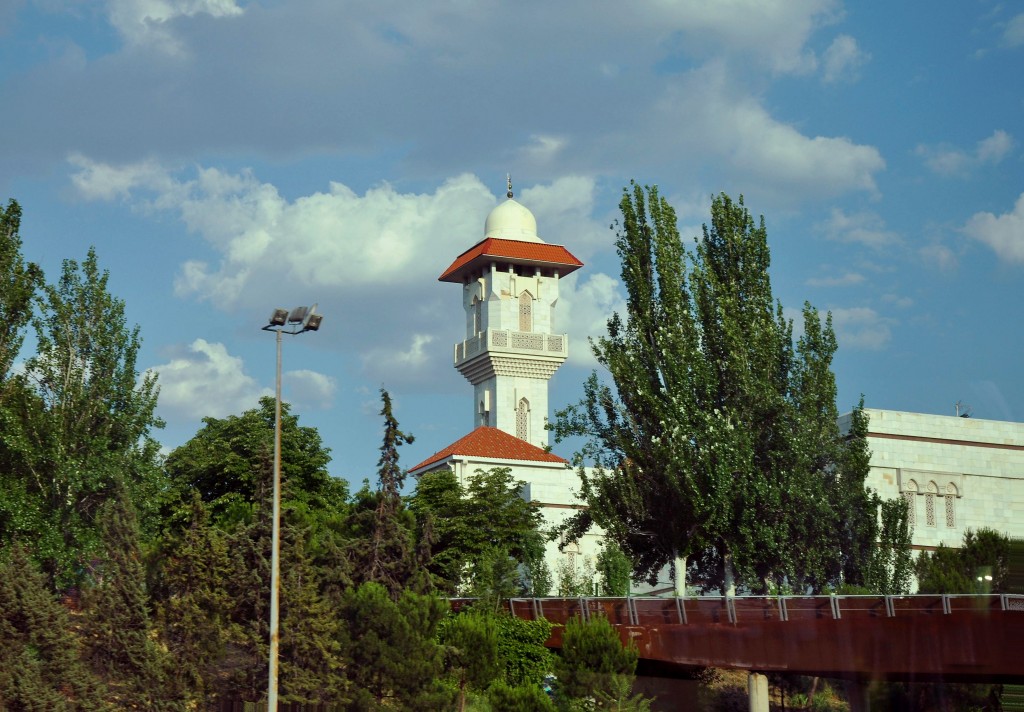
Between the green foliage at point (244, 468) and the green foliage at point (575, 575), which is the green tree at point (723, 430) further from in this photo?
the green foliage at point (244, 468)

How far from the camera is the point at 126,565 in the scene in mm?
34438

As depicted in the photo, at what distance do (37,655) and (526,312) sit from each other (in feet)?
158

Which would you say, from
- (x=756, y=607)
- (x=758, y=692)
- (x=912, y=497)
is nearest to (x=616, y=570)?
(x=758, y=692)

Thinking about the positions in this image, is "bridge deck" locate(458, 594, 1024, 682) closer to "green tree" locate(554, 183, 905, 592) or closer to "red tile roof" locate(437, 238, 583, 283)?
"green tree" locate(554, 183, 905, 592)

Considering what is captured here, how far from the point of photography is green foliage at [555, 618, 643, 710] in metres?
34.4

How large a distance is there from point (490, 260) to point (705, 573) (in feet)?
114

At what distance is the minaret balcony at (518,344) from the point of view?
251 feet

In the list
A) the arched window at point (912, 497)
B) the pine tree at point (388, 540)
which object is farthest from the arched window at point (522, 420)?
the pine tree at point (388, 540)

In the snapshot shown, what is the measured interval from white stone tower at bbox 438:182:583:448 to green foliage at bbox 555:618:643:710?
40443 millimetres

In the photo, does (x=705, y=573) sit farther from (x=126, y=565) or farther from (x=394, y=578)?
(x=126, y=565)

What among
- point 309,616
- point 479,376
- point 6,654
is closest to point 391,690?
point 309,616

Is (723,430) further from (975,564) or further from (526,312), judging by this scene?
(526,312)

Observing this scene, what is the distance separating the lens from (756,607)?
1431 inches

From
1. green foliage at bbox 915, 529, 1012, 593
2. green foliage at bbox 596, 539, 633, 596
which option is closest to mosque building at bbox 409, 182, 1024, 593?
green foliage at bbox 596, 539, 633, 596
